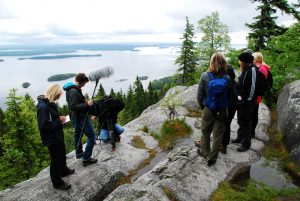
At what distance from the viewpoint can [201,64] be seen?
34.6 meters

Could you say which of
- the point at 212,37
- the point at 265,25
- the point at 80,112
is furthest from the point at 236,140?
the point at 212,37

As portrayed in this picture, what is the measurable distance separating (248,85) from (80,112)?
4660 mm

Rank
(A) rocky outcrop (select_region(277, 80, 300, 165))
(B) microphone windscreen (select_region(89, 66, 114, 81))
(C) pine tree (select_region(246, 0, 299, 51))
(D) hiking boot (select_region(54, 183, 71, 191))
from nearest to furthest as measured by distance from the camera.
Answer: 1. (D) hiking boot (select_region(54, 183, 71, 191))
2. (B) microphone windscreen (select_region(89, 66, 114, 81))
3. (A) rocky outcrop (select_region(277, 80, 300, 165))
4. (C) pine tree (select_region(246, 0, 299, 51))

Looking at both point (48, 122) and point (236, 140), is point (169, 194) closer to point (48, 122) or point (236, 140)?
point (48, 122)

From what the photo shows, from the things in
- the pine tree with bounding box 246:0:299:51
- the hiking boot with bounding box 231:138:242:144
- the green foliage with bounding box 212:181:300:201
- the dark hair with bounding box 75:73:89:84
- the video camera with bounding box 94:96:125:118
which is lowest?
the green foliage with bounding box 212:181:300:201

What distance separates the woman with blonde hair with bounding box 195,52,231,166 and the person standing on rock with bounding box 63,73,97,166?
289 cm

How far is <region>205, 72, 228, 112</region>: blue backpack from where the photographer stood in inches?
245

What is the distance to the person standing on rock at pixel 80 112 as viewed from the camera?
21.5 feet

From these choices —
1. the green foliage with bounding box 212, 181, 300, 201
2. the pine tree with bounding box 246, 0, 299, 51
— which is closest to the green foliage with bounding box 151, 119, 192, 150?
the green foliage with bounding box 212, 181, 300, 201

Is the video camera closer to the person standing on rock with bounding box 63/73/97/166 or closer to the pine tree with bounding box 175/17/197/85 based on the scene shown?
the person standing on rock with bounding box 63/73/97/166

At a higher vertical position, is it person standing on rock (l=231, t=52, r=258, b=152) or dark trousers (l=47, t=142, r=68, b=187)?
person standing on rock (l=231, t=52, r=258, b=152)

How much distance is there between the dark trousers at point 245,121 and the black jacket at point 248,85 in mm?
222

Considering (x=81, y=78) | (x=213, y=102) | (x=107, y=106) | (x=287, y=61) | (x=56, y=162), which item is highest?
(x=81, y=78)

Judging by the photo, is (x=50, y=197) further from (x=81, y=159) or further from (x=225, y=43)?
(x=225, y=43)
